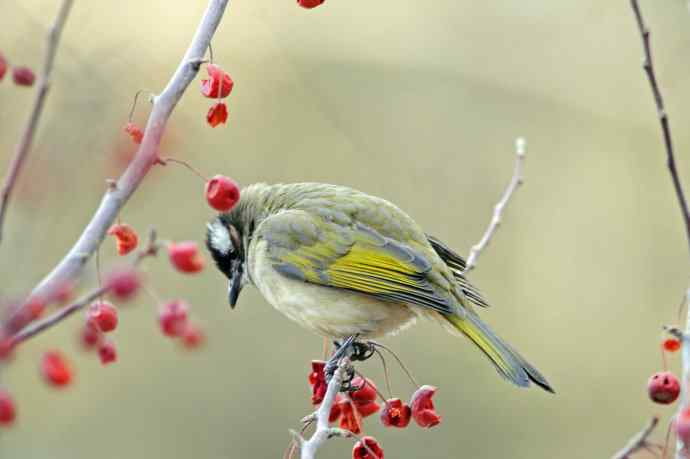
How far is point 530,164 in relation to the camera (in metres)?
10.2


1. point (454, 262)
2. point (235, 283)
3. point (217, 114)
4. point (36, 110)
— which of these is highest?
point (36, 110)

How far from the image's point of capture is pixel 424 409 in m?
3.59

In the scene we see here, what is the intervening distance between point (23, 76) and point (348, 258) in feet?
7.97

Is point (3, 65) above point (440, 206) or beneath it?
above

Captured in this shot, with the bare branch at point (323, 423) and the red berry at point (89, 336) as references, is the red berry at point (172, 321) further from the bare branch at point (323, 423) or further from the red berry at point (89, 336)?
the bare branch at point (323, 423)

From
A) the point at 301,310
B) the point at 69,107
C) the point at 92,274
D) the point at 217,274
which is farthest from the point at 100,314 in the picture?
the point at 217,274

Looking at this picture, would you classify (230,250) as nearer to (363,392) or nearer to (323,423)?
(363,392)

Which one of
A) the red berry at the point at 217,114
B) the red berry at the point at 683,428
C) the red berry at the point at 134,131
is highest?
the red berry at the point at 217,114

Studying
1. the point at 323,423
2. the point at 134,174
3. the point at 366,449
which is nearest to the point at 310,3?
the point at 134,174

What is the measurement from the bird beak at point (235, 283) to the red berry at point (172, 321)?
232cm

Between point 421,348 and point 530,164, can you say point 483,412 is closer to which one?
point 421,348

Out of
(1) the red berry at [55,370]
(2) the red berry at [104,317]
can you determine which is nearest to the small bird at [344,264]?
(2) the red berry at [104,317]

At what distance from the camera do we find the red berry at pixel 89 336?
262 cm

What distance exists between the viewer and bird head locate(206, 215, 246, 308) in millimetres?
5168
